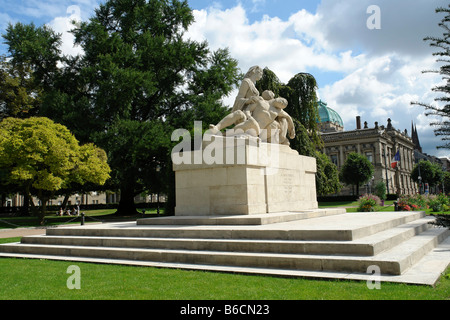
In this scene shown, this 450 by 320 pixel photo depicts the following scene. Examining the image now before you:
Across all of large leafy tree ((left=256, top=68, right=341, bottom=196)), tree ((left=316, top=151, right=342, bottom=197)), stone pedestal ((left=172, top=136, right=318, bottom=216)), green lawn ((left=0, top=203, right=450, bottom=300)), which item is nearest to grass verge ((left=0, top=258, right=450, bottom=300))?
green lawn ((left=0, top=203, right=450, bottom=300))

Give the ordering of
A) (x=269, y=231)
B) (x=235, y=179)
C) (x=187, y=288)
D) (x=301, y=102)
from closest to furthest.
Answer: (x=187, y=288) → (x=269, y=231) → (x=235, y=179) → (x=301, y=102)

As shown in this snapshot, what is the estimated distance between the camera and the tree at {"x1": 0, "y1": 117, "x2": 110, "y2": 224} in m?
21.3

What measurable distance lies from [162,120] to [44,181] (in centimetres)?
1186

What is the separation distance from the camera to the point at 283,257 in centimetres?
662

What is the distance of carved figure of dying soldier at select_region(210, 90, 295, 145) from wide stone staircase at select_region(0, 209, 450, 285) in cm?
331

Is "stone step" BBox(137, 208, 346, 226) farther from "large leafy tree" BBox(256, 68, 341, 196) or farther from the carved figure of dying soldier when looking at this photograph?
"large leafy tree" BBox(256, 68, 341, 196)

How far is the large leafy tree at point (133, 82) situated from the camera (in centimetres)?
2674

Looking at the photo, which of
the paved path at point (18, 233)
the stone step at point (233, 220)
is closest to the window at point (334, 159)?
the paved path at point (18, 233)

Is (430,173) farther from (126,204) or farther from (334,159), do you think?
(126,204)

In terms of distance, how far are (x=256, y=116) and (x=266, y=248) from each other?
6600 mm

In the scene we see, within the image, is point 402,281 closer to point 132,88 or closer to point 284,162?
point 284,162

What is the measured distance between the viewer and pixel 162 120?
102 feet

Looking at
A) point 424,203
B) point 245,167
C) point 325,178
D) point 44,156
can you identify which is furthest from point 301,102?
point 245,167
